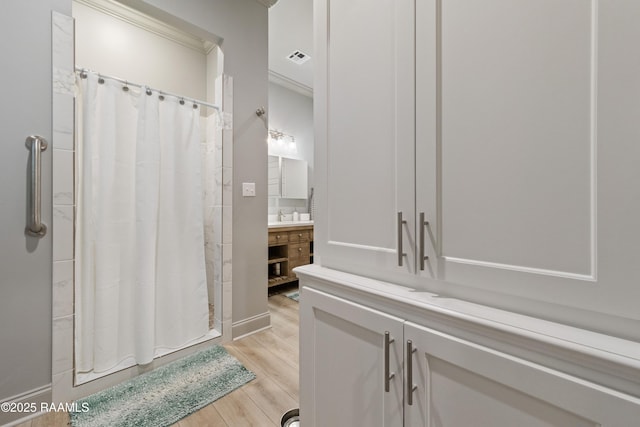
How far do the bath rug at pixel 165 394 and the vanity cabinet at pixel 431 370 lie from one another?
2.67ft

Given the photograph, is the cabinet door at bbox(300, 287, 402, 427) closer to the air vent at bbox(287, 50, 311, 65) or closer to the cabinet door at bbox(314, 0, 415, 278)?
the cabinet door at bbox(314, 0, 415, 278)

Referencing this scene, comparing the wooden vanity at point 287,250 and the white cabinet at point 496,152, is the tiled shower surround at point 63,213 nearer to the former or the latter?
the white cabinet at point 496,152

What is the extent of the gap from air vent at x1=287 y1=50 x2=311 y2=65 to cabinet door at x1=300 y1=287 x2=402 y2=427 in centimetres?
309

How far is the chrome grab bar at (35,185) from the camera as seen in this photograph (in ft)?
4.51

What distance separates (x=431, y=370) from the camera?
2.32 feet

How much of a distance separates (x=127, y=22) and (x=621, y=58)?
11.0 feet

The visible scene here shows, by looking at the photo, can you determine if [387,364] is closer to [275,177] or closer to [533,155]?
[533,155]

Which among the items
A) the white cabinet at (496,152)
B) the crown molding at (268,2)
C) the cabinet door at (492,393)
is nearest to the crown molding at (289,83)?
the crown molding at (268,2)

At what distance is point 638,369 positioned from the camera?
0.44 m

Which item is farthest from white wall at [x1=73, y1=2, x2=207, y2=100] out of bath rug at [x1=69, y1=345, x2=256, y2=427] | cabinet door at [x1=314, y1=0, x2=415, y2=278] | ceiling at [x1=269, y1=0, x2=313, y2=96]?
bath rug at [x1=69, y1=345, x2=256, y2=427]

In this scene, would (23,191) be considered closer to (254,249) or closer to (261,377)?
(254,249)

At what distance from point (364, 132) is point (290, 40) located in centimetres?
267

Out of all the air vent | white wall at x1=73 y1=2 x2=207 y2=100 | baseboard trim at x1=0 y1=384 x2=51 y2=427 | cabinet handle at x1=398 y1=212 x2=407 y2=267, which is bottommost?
baseboard trim at x1=0 y1=384 x2=51 y2=427

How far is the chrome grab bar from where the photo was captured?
4.51 feet
